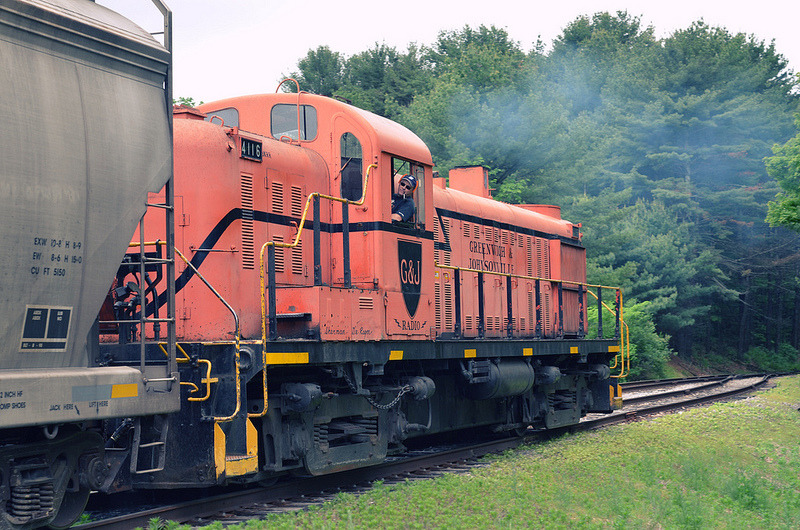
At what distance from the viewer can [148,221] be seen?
8.39m

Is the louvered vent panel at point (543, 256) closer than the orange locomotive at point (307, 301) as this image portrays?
No

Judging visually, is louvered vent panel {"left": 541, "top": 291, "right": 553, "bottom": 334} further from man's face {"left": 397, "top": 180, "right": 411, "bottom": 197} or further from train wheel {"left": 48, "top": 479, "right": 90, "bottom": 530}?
train wheel {"left": 48, "top": 479, "right": 90, "bottom": 530}

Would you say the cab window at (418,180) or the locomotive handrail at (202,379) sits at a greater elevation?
the cab window at (418,180)

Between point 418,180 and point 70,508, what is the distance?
5429 millimetres

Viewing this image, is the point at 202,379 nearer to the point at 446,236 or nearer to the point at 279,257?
the point at 279,257

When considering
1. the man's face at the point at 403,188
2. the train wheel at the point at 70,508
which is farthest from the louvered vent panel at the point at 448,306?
the train wheel at the point at 70,508

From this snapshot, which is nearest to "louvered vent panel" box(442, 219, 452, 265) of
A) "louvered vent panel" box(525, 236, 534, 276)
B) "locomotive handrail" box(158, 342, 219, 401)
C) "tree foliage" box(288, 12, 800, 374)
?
"louvered vent panel" box(525, 236, 534, 276)

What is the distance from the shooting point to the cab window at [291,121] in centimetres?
968

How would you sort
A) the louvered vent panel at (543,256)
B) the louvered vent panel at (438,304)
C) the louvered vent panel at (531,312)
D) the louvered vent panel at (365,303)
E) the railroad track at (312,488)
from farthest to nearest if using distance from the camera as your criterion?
the louvered vent panel at (543,256)
the louvered vent panel at (531,312)
the louvered vent panel at (438,304)
the louvered vent panel at (365,303)
the railroad track at (312,488)

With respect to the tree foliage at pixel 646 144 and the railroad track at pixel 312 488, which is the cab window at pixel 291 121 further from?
the tree foliage at pixel 646 144

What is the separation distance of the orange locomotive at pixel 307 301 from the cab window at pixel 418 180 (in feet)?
0.09

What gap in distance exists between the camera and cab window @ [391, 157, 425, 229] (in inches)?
389

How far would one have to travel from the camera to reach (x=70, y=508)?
252 inches

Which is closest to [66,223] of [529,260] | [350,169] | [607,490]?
[350,169]
